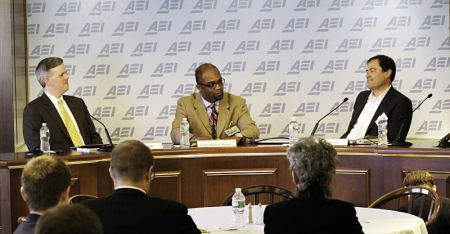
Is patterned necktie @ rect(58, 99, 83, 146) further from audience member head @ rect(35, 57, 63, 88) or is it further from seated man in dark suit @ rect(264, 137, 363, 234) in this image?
seated man in dark suit @ rect(264, 137, 363, 234)

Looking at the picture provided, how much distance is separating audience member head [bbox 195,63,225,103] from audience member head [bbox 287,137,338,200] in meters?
3.11

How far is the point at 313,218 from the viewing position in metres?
3.11

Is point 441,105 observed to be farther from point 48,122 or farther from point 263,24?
point 48,122

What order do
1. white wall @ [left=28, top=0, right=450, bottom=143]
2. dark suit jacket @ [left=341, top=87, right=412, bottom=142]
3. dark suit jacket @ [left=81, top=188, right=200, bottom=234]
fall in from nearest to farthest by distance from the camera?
dark suit jacket @ [left=81, top=188, right=200, bottom=234]
dark suit jacket @ [left=341, top=87, right=412, bottom=142]
white wall @ [left=28, top=0, right=450, bottom=143]

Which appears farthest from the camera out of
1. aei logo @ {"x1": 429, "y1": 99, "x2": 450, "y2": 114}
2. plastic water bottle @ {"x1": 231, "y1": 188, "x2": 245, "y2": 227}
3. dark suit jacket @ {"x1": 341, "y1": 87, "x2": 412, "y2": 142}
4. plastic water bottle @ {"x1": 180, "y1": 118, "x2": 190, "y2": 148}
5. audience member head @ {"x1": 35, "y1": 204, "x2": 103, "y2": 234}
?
aei logo @ {"x1": 429, "y1": 99, "x2": 450, "y2": 114}

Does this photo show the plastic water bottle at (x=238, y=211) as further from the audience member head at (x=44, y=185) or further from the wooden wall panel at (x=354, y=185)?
the wooden wall panel at (x=354, y=185)

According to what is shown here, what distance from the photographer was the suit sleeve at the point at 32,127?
578 cm

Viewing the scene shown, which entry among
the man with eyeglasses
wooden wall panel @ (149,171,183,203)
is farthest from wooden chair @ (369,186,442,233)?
the man with eyeglasses

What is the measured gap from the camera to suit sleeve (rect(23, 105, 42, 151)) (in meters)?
5.78

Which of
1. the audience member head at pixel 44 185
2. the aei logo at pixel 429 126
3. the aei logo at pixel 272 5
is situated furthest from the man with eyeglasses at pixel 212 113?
the audience member head at pixel 44 185

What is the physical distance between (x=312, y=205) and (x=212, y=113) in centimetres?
337

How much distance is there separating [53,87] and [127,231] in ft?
11.0

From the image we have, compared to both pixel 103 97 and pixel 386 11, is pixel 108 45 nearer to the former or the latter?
pixel 103 97

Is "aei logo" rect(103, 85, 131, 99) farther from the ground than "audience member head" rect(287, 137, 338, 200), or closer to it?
farther from the ground
